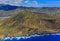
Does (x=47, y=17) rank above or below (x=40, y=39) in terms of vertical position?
above

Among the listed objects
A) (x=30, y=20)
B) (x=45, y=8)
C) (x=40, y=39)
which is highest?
(x=45, y=8)

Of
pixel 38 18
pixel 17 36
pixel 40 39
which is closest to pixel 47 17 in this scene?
pixel 38 18

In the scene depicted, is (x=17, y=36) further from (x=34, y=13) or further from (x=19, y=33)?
(x=34, y=13)

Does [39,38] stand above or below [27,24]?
below

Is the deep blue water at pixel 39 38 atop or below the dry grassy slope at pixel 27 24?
below

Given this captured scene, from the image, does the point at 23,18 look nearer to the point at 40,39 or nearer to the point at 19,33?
the point at 19,33

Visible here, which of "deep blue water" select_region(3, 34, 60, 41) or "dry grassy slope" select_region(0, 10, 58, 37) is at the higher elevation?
"dry grassy slope" select_region(0, 10, 58, 37)
